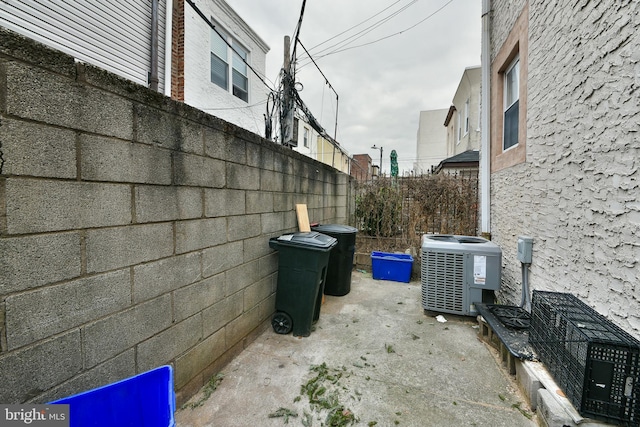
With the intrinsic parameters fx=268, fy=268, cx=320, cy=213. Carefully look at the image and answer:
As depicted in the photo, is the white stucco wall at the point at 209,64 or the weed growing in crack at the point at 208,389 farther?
the white stucco wall at the point at 209,64

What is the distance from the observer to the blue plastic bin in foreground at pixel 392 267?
17.2 ft

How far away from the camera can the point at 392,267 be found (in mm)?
5297

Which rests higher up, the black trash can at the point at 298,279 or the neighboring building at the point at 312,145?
the neighboring building at the point at 312,145

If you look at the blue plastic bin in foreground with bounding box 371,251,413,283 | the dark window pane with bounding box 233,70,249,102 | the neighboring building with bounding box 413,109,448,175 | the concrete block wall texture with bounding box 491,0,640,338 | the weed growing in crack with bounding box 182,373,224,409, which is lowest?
the weed growing in crack with bounding box 182,373,224,409

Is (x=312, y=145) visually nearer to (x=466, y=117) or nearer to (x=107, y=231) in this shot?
(x=466, y=117)

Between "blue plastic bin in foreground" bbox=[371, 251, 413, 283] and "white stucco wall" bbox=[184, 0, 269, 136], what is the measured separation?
19.0 feet

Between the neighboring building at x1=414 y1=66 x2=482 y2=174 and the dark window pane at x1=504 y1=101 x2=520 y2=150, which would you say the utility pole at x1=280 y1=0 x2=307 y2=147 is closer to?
the neighboring building at x1=414 y1=66 x2=482 y2=174

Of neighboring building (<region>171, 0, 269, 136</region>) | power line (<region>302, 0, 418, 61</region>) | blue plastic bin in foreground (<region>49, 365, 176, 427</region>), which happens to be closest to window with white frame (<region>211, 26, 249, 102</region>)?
neighboring building (<region>171, 0, 269, 136</region>)

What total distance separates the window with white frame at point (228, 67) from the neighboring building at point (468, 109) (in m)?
8.43

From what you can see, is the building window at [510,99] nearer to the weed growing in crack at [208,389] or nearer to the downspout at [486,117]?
the downspout at [486,117]

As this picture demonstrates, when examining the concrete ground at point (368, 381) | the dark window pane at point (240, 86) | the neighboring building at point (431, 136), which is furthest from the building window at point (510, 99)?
the neighboring building at point (431, 136)

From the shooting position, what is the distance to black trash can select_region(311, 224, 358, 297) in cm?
424

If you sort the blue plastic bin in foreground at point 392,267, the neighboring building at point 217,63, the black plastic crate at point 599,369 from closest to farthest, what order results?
the black plastic crate at point 599,369
the blue plastic bin in foreground at point 392,267
the neighboring building at point 217,63

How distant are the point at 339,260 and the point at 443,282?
1.54 m
